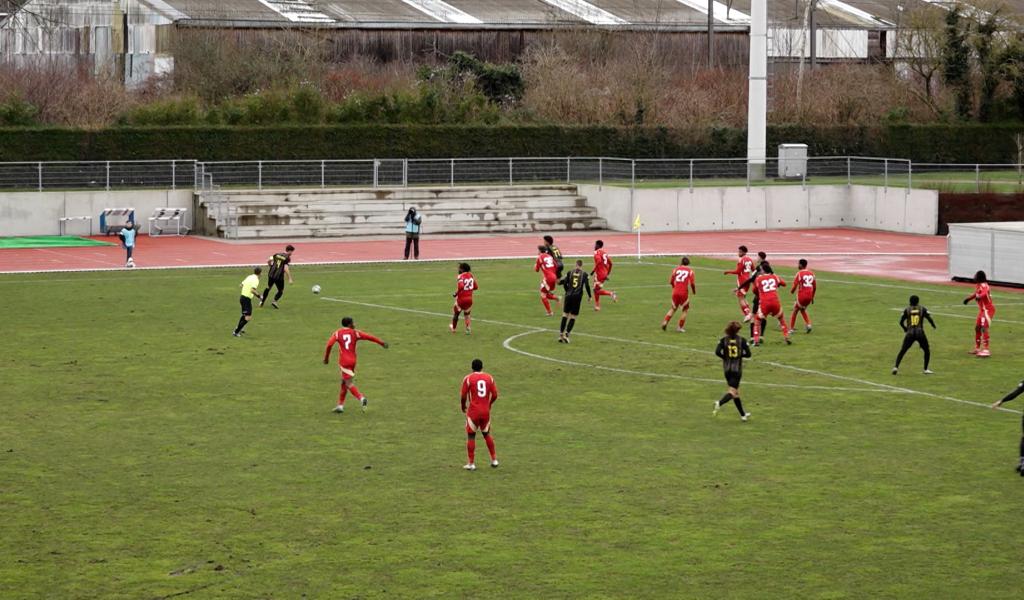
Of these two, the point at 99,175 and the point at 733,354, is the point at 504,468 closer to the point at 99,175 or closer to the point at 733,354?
the point at 733,354

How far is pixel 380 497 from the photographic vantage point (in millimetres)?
18266

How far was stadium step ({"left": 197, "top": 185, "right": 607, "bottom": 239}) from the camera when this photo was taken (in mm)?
56638

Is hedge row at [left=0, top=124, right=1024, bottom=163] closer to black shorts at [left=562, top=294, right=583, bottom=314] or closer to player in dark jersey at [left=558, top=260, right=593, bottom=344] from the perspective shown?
player in dark jersey at [left=558, top=260, right=593, bottom=344]

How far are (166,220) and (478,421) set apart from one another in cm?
4088

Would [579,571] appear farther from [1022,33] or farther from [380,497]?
[1022,33]

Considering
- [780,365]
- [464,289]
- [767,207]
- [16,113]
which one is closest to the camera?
[780,365]

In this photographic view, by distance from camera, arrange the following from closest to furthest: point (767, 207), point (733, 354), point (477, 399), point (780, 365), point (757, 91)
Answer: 1. point (477, 399)
2. point (733, 354)
3. point (780, 365)
4. point (767, 207)
5. point (757, 91)

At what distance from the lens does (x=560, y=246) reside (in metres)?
54.2

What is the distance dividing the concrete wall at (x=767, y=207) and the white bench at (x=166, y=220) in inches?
675

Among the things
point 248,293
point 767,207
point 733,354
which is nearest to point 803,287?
point 733,354

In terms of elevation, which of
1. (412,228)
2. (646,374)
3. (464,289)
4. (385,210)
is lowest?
(646,374)

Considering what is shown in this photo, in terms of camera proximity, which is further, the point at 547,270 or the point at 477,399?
the point at 547,270

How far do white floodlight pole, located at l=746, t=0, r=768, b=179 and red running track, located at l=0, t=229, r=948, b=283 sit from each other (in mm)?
4336

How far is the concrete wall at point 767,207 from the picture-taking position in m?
60.1
